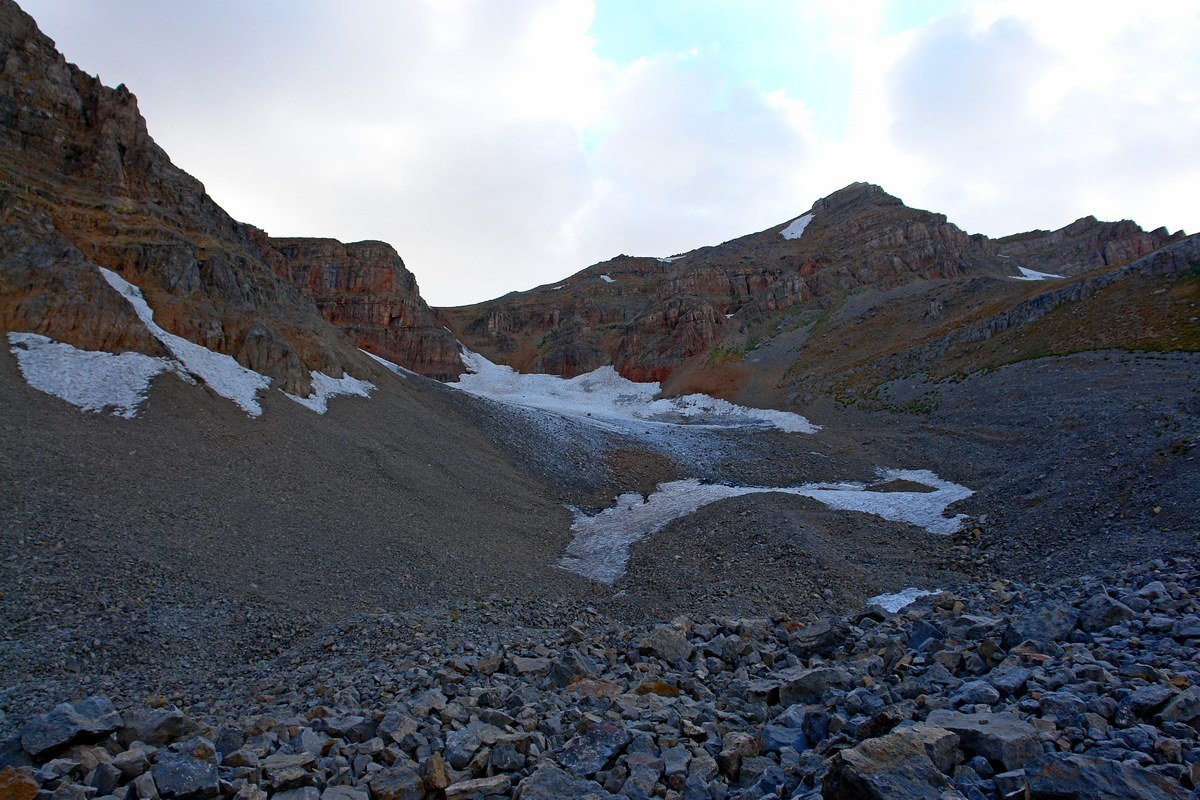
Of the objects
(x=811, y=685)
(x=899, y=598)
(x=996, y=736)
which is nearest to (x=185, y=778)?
(x=811, y=685)

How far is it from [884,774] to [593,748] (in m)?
3.03

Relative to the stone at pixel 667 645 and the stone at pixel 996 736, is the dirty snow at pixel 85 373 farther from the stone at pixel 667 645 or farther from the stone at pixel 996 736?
the stone at pixel 996 736

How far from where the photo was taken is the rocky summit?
6.02 m

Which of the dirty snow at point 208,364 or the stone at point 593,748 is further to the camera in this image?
the dirty snow at point 208,364

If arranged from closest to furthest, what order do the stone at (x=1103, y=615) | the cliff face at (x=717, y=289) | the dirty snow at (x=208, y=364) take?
the stone at (x=1103, y=615) → the dirty snow at (x=208, y=364) → the cliff face at (x=717, y=289)

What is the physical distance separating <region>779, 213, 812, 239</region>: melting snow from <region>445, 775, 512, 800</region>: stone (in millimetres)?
121147

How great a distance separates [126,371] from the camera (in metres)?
25.0

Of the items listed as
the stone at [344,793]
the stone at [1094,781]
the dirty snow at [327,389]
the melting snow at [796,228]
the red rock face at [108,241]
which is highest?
the melting snow at [796,228]

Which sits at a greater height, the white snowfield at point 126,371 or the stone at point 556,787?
the white snowfield at point 126,371

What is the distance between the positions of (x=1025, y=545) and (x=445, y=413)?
32587mm

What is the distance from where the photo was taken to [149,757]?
19.6 ft

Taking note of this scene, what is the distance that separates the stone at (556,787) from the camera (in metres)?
5.68

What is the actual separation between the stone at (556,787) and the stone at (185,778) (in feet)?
9.44

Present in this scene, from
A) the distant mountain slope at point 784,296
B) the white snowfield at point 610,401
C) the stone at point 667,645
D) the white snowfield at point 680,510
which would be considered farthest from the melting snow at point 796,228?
the stone at point 667,645
